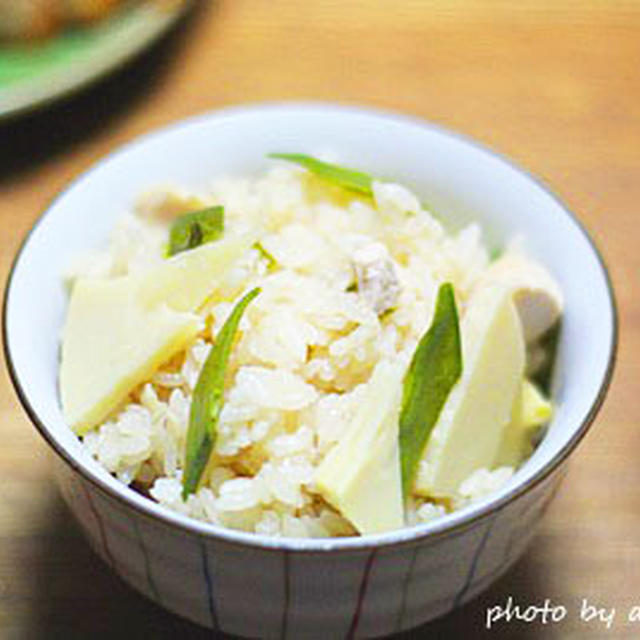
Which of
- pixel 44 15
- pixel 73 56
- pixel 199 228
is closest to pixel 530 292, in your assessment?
pixel 199 228

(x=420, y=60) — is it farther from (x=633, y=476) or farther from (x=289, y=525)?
(x=289, y=525)

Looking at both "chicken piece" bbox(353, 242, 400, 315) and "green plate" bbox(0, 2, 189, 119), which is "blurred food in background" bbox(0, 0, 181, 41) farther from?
"chicken piece" bbox(353, 242, 400, 315)

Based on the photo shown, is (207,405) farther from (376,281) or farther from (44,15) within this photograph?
(44,15)

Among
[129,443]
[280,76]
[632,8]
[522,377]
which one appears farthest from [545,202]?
[632,8]

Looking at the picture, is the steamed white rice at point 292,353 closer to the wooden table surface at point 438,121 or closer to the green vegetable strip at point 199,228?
the green vegetable strip at point 199,228

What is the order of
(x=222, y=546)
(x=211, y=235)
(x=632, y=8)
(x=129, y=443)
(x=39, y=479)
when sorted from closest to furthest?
1. (x=222, y=546)
2. (x=129, y=443)
3. (x=211, y=235)
4. (x=39, y=479)
5. (x=632, y=8)
